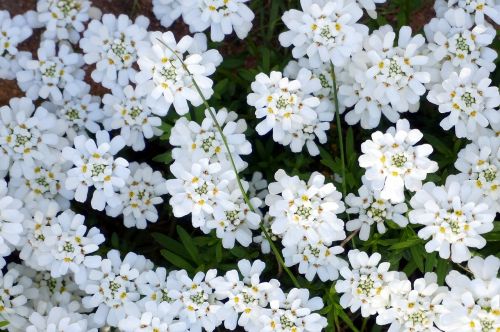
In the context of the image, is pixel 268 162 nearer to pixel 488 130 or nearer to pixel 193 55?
pixel 193 55

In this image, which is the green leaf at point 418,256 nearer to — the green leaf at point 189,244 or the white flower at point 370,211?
the white flower at point 370,211

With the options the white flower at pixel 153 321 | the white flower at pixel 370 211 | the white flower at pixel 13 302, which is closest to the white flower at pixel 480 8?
the white flower at pixel 370 211

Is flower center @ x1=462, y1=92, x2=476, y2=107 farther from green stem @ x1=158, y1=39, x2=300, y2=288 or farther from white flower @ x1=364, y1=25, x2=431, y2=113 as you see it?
green stem @ x1=158, y1=39, x2=300, y2=288

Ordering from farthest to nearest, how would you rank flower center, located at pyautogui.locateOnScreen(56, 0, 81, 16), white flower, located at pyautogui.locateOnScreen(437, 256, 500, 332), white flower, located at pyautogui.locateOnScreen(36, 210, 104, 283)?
flower center, located at pyautogui.locateOnScreen(56, 0, 81, 16)
white flower, located at pyautogui.locateOnScreen(36, 210, 104, 283)
white flower, located at pyautogui.locateOnScreen(437, 256, 500, 332)

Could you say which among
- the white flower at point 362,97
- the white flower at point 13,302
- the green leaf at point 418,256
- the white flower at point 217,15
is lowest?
the white flower at point 13,302

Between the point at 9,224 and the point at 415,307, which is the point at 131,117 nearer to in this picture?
the point at 9,224

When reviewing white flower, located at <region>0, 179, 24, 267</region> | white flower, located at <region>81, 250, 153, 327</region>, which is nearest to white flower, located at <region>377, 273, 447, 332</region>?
white flower, located at <region>81, 250, 153, 327</region>

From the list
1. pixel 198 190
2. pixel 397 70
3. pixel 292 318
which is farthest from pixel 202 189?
pixel 397 70
